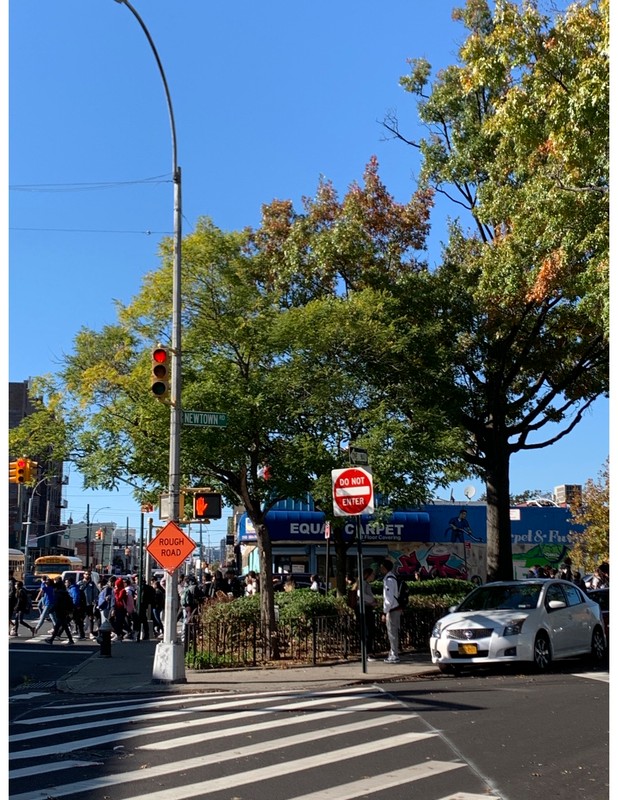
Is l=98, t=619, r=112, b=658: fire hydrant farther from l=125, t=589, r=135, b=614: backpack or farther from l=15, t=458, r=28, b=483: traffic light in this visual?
l=15, t=458, r=28, b=483: traffic light

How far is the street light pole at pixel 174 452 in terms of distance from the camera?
15.1m

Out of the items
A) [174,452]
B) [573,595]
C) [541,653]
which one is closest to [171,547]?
[174,452]

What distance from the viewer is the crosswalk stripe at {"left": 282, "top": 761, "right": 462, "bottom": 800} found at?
7.15 m

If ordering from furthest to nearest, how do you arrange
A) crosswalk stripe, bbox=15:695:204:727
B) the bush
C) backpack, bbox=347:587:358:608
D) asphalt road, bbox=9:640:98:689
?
backpack, bbox=347:587:358:608 → the bush → asphalt road, bbox=9:640:98:689 → crosswalk stripe, bbox=15:695:204:727

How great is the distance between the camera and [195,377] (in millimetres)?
18578

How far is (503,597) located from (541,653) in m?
1.32

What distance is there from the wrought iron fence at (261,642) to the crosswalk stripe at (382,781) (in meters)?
9.19

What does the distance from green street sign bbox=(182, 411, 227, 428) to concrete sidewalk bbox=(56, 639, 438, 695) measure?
13.8ft

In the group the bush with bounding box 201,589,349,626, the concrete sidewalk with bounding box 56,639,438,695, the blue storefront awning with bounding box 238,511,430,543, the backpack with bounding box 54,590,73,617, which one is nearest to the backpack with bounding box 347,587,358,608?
the bush with bounding box 201,589,349,626

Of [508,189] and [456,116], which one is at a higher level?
[456,116]

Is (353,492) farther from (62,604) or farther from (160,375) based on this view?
(62,604)

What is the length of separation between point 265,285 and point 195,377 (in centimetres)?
750
